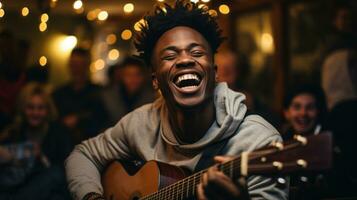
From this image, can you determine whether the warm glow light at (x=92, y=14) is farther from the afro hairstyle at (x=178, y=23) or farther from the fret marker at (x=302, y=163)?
the fret marker at (x=302, y=163)

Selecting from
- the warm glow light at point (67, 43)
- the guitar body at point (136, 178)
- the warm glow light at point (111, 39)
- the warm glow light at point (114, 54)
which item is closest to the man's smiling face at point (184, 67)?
the guitar body at point (136, 178)

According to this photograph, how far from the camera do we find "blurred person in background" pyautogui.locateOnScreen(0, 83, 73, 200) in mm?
5996

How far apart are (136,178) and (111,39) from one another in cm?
1155

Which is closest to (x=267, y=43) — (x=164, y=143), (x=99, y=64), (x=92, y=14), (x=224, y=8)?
(x=224, y=8)

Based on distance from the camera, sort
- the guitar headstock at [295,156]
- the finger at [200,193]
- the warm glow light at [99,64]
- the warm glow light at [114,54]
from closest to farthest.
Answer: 1. the guitar headstock at [295,156]
2. the finger at [200,193]
3. the warm glow light at [114,54]
4. the warm glow light at [99,64]

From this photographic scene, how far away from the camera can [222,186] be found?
347 cm

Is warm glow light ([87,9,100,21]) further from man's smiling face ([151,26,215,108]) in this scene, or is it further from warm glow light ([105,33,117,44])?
man's smiling face ([151,26,215,108])

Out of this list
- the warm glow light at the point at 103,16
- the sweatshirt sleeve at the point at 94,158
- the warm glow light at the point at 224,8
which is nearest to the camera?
the sweatshirt sleeve at the point at 94,158

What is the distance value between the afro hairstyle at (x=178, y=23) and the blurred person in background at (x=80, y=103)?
3.04m

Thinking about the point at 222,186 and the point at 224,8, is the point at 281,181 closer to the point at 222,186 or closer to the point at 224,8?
the point at 222,186

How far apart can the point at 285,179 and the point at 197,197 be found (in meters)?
0.45

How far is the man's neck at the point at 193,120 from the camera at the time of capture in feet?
13.9

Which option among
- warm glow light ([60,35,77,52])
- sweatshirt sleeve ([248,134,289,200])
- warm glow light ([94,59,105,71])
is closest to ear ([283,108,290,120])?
sweatshirt sleeve ([248,134,289,200])

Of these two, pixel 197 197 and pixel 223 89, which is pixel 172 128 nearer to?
pixel 223 89
